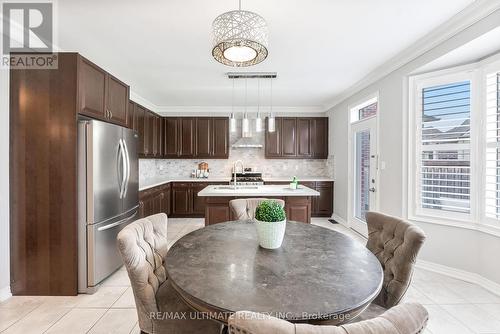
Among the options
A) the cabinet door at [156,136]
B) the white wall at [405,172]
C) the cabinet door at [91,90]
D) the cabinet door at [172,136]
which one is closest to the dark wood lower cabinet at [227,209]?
the white wall at [405,172]

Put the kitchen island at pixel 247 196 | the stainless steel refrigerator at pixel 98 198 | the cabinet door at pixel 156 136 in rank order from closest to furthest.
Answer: the stainless steel refrigerator at pixel 98 198, the kitchen island at pixel 247 196, the cabinet door at pixel 156 136

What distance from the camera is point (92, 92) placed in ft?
7.86

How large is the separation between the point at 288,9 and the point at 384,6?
32.1 inches

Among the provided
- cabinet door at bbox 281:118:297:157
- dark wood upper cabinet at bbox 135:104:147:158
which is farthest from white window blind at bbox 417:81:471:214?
dark wood upper cabinet at bbox 135:104:147:158

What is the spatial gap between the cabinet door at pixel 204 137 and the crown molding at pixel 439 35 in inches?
133

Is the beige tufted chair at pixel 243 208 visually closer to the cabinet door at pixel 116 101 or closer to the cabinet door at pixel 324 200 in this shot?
the cabinet door at pixel 116 101

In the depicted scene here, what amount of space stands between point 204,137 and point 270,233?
14.6 feet

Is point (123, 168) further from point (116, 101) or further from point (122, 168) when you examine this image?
point (116, 101)

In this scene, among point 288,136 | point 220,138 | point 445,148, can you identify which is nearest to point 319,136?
point 288,136

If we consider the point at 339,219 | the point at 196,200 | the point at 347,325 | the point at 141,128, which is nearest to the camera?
the point at 347,325

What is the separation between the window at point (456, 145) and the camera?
2355 mm

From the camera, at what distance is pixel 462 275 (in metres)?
2.56

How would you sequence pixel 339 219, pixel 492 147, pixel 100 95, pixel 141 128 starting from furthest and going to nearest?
pixel 339 219 → pixel 141 128 → pixel 100 95 → pixel 492 147

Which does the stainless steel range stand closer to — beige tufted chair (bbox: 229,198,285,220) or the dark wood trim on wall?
beige tufted chair (bbox: 229,198,285,220)
